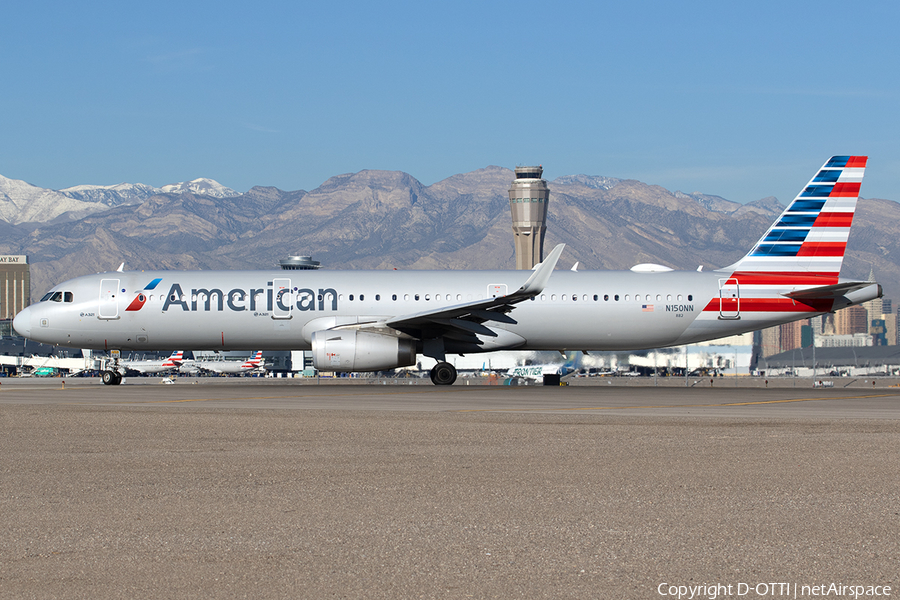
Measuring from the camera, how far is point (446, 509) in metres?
8.47

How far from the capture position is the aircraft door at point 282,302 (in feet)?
105

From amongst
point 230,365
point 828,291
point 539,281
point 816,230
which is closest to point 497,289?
point 539,281

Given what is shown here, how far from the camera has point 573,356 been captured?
78438 mm

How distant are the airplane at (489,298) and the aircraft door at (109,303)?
0.05 m

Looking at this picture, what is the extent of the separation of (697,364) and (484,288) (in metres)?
95.1

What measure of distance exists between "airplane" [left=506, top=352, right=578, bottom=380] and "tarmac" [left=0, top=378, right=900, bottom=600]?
2432 inches

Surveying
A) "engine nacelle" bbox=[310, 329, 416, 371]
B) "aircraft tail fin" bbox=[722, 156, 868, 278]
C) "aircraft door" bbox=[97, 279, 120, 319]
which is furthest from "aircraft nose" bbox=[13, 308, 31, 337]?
"aircraft tail fin" bbox=[722, 156, 868, 278]

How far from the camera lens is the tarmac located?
20.1ft

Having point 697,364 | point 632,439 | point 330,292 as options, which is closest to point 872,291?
point 330,292

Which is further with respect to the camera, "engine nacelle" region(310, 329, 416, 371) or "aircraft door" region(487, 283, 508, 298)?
"aircraft door" region(487, 283, 508, 298)

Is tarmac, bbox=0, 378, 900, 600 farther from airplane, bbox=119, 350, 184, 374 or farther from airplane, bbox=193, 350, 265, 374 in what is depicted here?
airplane, bbox=193, 350, 265, 374

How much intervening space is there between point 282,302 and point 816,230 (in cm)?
1857

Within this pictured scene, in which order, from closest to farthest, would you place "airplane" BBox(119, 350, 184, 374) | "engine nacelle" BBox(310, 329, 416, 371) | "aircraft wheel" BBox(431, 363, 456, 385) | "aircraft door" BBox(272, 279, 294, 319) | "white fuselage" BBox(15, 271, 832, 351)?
"engine nacelle" BBox(310, 329, 416, 371)
"aircraft door" BBox(272, 279, 294, 319)
"white fuselage" BBox(15, 271, 832, 351)
"aircraft wheel" BBox(431, 363, 456, 385)
"airplane" BBox(119, 350, 184, 374)

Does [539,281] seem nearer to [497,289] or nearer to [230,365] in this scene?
[497,289]
